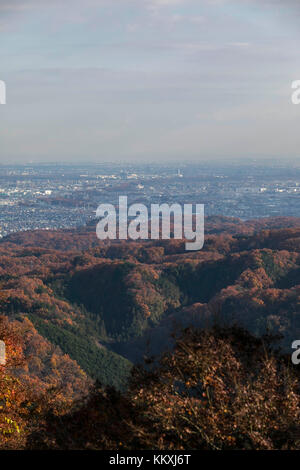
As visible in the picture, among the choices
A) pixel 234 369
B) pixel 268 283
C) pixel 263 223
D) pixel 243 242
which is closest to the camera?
pixel 234 369

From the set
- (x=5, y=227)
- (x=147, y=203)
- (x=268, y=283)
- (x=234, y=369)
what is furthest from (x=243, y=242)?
(x=147, y=203)

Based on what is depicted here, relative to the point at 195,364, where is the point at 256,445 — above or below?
below

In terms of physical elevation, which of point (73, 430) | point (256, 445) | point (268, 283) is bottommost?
point (268, 283)

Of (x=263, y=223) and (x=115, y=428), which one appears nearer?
(x=115, y=428)

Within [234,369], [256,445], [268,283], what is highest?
[234,369]

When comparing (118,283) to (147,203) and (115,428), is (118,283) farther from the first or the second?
(147,203)

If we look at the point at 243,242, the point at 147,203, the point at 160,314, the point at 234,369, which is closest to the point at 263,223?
the point at 243,242
